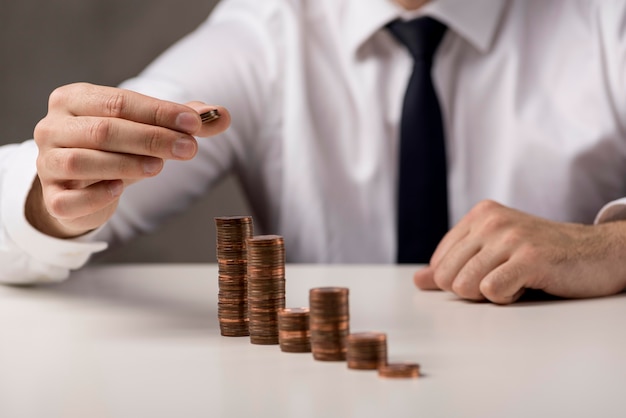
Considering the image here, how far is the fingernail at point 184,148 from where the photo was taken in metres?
1.40

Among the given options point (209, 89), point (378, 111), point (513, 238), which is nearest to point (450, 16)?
point (378, 111)

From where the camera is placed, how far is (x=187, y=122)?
1.40 m

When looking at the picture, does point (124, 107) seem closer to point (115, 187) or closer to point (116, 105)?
point (116, 105)

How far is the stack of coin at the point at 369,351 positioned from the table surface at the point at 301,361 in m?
0.02

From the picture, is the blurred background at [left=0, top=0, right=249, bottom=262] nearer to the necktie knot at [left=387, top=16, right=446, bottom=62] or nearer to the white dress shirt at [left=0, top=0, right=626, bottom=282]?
the white dress shirt at [left=0, top=0, right=626, bottom=282]

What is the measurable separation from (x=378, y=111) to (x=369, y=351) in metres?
1.50

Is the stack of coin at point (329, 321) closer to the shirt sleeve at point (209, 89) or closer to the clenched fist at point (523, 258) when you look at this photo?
the clenched fist at point (523, 258)

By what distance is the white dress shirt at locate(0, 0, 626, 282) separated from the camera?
2.51 m

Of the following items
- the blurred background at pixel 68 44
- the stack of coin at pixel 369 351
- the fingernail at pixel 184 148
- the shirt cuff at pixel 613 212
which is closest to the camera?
the stack of coin at pixel 369 351

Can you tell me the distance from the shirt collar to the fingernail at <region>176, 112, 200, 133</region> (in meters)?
1.25

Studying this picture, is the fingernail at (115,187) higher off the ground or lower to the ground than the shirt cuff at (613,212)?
higher

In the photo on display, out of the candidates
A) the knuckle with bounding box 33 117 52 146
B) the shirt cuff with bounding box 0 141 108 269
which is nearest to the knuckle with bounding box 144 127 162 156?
the knuckle with bounding box 33 117 52 146

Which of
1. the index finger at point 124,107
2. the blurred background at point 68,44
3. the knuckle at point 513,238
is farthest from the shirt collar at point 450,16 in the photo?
the blurred background at point 68,44

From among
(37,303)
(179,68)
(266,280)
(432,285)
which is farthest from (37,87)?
(266,280)
